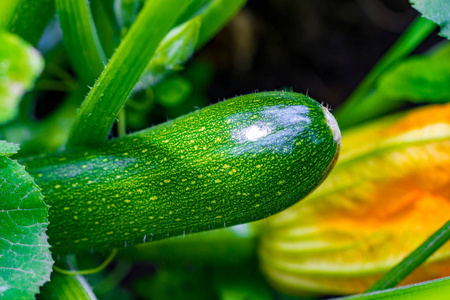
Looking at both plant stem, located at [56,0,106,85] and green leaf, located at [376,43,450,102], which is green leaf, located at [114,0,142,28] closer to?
plant stem, located at [56,0,106,85]

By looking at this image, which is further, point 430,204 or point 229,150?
point 430,204

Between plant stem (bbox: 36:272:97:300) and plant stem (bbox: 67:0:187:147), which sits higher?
plant stem (bbox: 67:0:187:147)

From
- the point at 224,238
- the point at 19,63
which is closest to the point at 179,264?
the point at 224,238

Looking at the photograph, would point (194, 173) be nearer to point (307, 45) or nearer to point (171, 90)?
point (171, 90)

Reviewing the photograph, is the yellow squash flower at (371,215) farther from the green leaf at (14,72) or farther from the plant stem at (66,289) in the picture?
the green leaf at (14,72)

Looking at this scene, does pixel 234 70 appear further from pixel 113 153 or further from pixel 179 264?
pixel 113 153

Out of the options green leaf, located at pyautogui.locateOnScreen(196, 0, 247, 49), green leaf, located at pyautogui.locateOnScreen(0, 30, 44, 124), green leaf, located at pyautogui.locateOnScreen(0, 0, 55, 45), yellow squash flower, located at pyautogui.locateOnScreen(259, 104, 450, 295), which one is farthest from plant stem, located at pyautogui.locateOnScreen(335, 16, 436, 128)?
green leaf, located at pyautogui.locateOnScreen(0, 30, 44, 124)

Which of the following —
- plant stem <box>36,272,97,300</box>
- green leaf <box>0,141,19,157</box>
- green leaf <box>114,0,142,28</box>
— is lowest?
plant stem <box>36,272,97,300</box>
